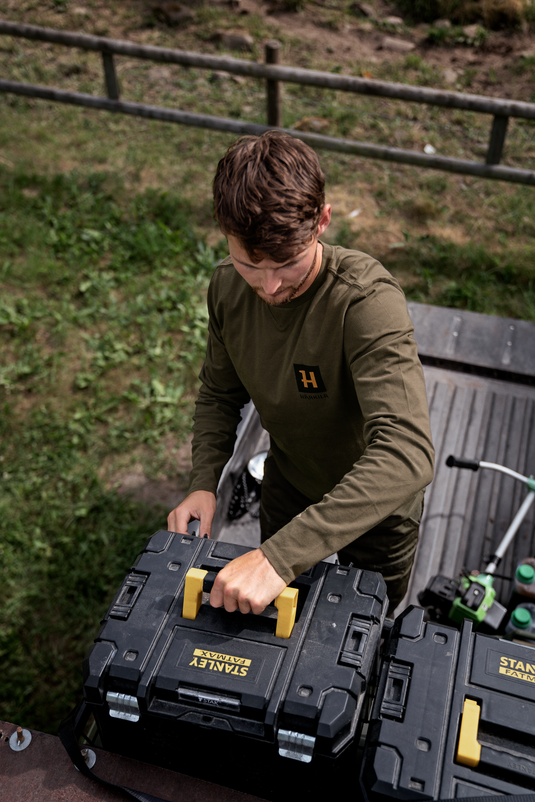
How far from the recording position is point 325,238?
5129mm

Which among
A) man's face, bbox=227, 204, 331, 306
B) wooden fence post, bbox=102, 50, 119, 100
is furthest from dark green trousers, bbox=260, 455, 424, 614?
wooden fence post, bbox=102, 50, 119, 100

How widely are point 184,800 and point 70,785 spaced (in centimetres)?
27

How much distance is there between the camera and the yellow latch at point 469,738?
122 cm

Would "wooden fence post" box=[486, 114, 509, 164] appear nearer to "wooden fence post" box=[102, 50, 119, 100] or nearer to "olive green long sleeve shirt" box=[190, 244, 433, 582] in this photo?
"wooden fence post" box=[102, 50, 119, 100]

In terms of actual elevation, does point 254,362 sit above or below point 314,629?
above

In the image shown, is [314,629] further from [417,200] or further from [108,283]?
[417,200]

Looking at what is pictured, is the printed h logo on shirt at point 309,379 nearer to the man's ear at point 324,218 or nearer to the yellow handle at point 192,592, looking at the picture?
the man's ear at point 324,218

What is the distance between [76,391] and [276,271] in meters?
Result: 2.84

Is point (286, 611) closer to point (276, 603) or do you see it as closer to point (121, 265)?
point (276, 603)

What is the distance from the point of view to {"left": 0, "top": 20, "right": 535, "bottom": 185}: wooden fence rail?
4445 mm

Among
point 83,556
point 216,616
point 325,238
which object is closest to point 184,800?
point 216,616

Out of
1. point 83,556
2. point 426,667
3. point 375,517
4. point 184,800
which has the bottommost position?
point 83,556

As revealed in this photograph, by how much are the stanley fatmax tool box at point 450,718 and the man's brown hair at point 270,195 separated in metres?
0.92

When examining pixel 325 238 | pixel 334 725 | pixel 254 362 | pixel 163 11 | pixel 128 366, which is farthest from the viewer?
pixel 163 11
